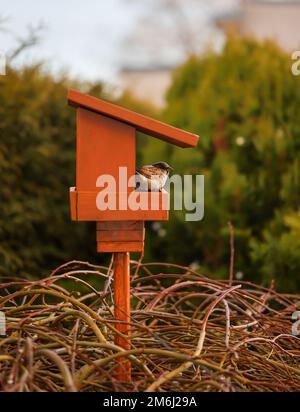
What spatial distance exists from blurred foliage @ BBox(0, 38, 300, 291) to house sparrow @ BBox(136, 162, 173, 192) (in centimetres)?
164

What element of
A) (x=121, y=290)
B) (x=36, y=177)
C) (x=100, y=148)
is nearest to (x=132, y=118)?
(x=100, y=148)

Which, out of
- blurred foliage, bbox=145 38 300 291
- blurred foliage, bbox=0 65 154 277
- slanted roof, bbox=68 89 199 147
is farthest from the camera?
blurred foliage, bbox=145 38 300 291

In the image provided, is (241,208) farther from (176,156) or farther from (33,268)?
(33,268)

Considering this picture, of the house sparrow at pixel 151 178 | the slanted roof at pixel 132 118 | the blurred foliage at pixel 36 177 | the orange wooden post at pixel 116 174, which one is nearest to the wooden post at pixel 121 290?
the orange wooden post at pixel 116 174

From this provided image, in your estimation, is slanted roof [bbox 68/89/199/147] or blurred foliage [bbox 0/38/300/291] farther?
blurred foliage [bbox 0/38/300/291]

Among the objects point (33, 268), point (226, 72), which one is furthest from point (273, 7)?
point (33, 268)

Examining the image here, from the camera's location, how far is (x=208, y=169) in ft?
15.6

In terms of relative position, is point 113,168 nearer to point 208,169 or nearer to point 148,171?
point 148,171

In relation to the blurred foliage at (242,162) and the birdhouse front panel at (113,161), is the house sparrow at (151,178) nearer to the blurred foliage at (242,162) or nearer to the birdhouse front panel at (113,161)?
the birdhouse front panel at (113,161)

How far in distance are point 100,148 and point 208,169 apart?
277cm

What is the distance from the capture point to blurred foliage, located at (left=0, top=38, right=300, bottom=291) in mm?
4051

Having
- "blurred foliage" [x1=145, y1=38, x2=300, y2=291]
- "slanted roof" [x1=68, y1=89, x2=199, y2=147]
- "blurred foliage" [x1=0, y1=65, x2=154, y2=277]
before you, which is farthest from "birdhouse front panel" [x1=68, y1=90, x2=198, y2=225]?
"blurred foliage" [x1=145, y1=38, x2=300, y2=291]

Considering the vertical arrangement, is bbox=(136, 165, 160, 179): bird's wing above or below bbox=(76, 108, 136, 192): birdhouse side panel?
below

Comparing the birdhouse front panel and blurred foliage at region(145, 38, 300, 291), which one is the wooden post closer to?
the birdhouse front panel
